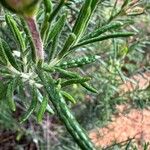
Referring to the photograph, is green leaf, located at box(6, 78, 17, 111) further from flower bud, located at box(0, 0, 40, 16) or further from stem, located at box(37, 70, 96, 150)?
flower bud, located at box(0, 0, 40, 16)

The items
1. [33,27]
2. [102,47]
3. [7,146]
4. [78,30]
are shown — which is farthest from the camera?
[7,146]

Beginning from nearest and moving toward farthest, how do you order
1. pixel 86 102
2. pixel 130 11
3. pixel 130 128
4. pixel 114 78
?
1. pixel 130 11
2. pixel 114 78
3. pixel 86 102
4. pixel 130 128

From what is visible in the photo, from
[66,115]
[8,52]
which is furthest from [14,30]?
[66,115]

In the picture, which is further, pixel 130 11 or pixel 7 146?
pixel 7 146

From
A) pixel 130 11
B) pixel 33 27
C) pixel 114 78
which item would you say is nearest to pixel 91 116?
pixel 114 78

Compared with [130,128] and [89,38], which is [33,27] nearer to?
[89,38]

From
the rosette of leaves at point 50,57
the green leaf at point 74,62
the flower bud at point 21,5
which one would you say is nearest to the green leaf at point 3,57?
the rosette of leaves at point 50,57

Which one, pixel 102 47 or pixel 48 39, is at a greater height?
pixel 48 39

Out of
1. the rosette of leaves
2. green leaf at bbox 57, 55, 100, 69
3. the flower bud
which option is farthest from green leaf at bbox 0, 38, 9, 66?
the flower bud
